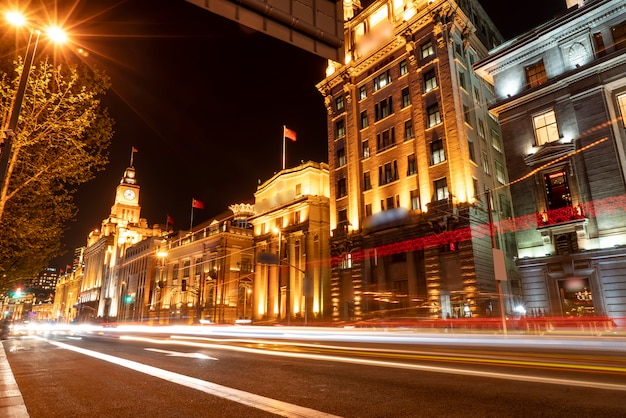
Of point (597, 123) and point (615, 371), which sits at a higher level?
point (597, 123)

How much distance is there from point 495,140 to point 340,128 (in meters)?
16.6

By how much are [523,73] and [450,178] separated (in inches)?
368

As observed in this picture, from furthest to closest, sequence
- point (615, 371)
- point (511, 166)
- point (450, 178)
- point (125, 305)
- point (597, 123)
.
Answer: point (125, 305)
point (450, 178)
point (511, 166)
point (597, 123)
point (615, 371)

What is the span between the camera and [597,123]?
23547 mm

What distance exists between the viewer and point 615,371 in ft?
25.0

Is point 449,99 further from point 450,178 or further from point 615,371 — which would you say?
point 615,371

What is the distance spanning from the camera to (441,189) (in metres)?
32.1

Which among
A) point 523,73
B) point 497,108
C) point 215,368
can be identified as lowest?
point 215,368

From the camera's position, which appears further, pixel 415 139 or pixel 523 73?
pixel 415 139

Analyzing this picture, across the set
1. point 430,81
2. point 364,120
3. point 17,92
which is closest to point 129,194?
point 364,120

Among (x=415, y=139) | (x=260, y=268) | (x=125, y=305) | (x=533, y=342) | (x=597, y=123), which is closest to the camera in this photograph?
(x=533, y=342)

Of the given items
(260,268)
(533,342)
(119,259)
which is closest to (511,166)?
(533,342)

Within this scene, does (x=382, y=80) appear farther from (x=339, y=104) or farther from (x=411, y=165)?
(x=411, y=165)

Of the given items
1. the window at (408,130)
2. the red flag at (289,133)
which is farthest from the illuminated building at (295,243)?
the window at (408,130)
